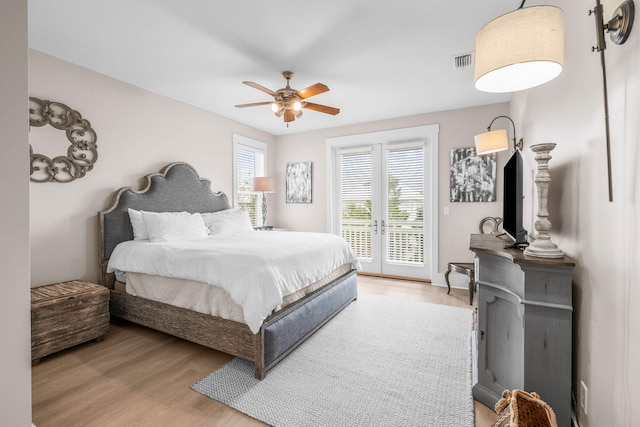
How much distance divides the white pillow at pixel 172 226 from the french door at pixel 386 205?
262 centimetres

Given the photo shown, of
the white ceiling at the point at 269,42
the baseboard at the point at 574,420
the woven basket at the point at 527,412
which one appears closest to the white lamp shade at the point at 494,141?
the white ceiling at the point at 269,42

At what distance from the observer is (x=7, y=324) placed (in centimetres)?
129

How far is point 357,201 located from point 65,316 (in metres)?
4.11

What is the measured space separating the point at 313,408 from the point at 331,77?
309 cm

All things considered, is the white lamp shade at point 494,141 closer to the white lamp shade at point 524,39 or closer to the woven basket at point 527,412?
the white lamp shade at point 524,39

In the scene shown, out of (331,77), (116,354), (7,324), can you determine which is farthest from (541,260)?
(116,354)

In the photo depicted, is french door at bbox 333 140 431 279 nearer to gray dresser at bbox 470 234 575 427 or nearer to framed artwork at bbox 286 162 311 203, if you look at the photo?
framed artwork at bbox 286 162 311 203

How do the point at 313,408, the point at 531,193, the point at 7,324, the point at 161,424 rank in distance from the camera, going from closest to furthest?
the point at 7,324, the point at 161,424, the point at 313,408, the point at 531,193

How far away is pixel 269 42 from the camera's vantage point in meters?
2.56

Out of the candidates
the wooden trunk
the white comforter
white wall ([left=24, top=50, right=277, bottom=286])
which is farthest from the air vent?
the wooden trunk

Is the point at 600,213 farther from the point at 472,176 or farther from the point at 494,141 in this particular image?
the point at 472,176

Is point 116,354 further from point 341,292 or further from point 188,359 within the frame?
point 341,292

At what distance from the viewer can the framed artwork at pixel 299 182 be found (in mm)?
5613

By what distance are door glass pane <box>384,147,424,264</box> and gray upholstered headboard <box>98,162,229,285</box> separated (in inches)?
108
